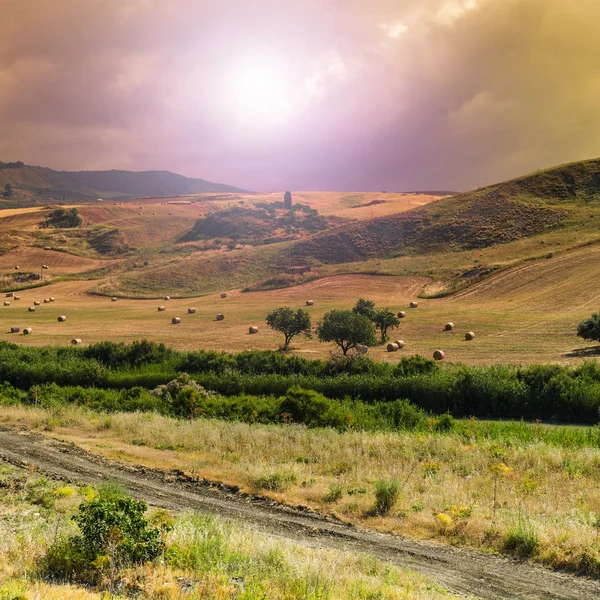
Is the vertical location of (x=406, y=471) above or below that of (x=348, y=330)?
below

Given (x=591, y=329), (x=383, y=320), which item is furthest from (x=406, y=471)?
(x=383, y=320)

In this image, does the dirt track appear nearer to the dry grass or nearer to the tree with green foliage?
the dry grass

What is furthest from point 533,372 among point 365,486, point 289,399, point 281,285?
point 281,285

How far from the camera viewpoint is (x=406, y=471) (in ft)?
57.3

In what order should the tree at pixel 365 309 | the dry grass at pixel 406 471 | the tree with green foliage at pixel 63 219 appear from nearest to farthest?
the dry grass at pixel 406 471 → the tree at pixel 365 309 → the tree with green foliage at pixel 63 219

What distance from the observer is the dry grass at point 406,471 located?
494 inches

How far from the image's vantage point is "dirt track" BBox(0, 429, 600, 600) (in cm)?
1017

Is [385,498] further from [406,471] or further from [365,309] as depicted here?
[365,309]

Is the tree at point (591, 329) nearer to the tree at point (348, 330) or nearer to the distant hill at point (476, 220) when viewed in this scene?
the tree at point (348, 330)

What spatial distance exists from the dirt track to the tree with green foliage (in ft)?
512

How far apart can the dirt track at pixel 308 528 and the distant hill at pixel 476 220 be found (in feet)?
288

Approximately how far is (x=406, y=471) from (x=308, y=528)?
18.0 feet

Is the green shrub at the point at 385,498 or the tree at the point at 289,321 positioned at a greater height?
the tree at the point at 289,321

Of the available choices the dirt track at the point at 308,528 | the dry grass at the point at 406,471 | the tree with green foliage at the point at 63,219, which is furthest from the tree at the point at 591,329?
the tree with green foliage at the point at 63,219
